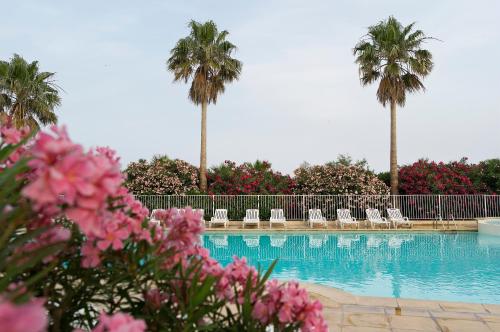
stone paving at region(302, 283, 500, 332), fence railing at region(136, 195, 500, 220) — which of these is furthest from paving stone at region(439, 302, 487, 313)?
fence railing at region(136, 195, 500, 220)

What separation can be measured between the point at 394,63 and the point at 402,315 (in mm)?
15770

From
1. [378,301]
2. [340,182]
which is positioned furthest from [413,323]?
[340,182]

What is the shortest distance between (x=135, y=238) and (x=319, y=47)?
18.2 meters

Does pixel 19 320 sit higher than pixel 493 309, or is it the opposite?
pixel 19 320

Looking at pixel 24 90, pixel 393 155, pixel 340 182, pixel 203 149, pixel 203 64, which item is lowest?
pixel 340 182

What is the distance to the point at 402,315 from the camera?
5.06m

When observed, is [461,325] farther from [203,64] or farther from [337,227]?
[203,64]

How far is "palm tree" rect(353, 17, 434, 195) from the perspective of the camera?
18906mm

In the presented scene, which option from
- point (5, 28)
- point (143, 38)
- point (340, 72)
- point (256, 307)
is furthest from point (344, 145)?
point (256, 307)

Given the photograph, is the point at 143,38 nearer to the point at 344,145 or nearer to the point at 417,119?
the point at 344,145

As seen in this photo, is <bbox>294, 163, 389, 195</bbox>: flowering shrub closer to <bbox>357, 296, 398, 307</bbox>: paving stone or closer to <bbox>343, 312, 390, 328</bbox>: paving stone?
<bbox>357, 296, 398, 307</bbox>: paving stone

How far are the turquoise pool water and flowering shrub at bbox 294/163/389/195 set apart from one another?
3.62 metres

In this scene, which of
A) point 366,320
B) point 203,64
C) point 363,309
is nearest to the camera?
point 366,320

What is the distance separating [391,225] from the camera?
17.5 m
